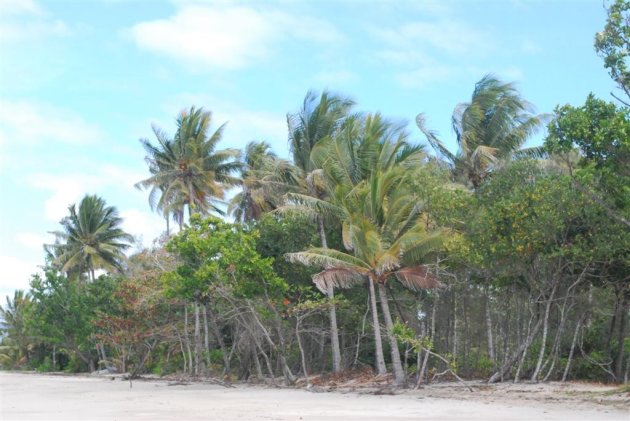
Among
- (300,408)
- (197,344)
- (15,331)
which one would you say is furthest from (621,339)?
(15,331)

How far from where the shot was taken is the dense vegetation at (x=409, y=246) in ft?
56.5

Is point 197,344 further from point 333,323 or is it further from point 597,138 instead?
point 597,138

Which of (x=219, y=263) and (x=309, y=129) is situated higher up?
(x=309, y=129)

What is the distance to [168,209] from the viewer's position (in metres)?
33.2

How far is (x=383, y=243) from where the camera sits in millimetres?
20719

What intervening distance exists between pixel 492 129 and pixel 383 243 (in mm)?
8727

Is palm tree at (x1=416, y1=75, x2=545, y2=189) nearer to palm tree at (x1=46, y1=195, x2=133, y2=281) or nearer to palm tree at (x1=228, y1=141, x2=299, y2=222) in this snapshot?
palm tree at (x1=228, y1=141, x2=299, y2=222)

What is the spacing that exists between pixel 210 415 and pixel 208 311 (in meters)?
14.4

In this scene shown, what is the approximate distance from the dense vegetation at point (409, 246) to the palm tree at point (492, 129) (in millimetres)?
65

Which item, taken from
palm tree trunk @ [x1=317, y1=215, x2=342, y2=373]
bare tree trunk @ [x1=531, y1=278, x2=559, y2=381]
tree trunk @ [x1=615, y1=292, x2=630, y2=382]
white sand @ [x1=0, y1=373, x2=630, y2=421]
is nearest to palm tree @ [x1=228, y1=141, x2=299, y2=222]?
palm tree trunk @ [x1=317, y1=215, x2=342, y2=373]

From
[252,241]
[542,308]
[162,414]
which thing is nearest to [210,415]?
[162,414]

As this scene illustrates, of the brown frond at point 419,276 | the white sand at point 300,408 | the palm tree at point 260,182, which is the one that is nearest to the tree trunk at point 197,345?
the palm tree at point 260,182

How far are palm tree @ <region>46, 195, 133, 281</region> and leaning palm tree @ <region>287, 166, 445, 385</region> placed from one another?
27.0 m

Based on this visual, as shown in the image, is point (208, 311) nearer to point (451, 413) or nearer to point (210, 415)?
point (210, 415)
